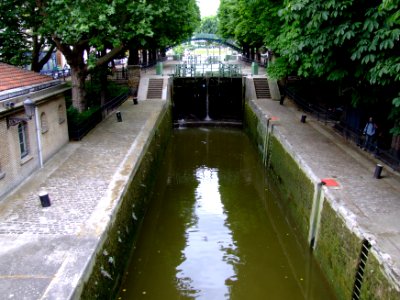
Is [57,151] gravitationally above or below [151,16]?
below

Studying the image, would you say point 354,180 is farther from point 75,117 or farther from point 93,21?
point 75,117

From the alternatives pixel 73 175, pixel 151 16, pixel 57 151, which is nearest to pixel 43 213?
pixel 73 175

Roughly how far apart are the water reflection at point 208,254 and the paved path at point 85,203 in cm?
279

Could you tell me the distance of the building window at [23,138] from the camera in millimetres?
12743

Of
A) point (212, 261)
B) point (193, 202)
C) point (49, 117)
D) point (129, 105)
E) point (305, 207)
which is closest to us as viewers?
point (212, 261)

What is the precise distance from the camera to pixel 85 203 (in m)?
10.9

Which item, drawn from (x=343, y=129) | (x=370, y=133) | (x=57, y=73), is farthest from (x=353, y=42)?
(x=57, y=73)

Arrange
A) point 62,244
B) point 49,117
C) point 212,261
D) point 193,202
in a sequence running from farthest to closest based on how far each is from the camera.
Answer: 1. point 193,202
2. point 49,117
3. point 212,261
4. point 62,244

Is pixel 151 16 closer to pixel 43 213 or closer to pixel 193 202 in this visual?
pixel 193 202

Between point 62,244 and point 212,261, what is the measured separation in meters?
4.45

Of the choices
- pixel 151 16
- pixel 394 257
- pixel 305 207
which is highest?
pixel 151 16

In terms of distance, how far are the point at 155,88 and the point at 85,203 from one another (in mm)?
19307

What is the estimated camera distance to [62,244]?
873 cm

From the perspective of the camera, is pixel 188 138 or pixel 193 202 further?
pixel 188 138
